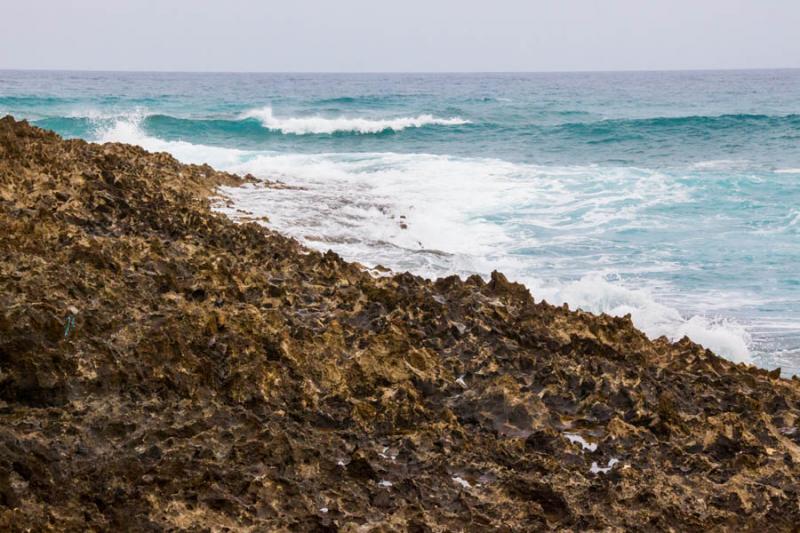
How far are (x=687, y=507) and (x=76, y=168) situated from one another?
622cm

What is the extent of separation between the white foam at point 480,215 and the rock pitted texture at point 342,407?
2.93 metres

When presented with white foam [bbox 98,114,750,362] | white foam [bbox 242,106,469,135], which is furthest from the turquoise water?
white foam [bbox 242,106,469,135]

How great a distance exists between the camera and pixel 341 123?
3878 centimetres

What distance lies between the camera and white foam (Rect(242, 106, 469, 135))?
37.2 metres

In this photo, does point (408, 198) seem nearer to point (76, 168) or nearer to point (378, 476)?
point (76, 168)

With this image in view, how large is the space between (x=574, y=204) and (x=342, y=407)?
12.1 meters

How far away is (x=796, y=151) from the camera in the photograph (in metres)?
25.4

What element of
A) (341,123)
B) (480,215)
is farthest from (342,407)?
(341,123)

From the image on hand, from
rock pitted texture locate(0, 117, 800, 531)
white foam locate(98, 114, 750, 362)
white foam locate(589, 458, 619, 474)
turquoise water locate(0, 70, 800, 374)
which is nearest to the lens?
rock pitted texture locate(0, 117, 800, 531)

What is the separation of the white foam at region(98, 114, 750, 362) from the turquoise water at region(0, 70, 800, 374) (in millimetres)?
36

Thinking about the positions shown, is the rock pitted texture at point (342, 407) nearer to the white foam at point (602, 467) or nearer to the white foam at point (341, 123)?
the white foam at point (602, 467)

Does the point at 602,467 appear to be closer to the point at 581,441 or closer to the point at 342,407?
the point at 581,441

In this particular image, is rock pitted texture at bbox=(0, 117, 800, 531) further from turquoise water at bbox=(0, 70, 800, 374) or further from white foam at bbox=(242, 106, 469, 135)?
white foam at bbox=(242, 106, 469, 135)

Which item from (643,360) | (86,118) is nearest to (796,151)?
(643,360)
